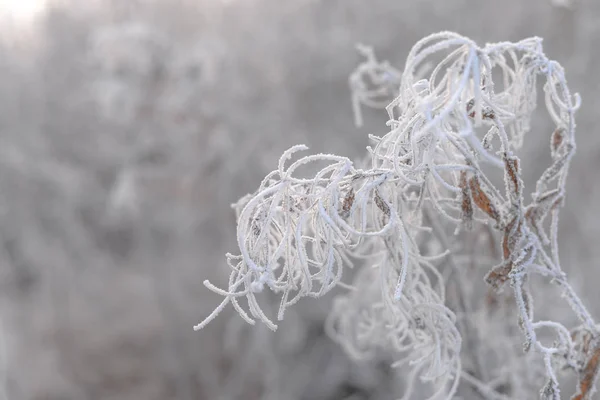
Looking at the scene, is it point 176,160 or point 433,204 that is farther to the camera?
point 176,160

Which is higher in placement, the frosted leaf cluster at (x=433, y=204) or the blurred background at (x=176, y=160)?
the blurred background at (x=176, y=160)

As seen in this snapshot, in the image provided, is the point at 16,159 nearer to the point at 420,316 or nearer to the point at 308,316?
the point at 308,316

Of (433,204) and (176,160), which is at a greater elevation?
(176,160)

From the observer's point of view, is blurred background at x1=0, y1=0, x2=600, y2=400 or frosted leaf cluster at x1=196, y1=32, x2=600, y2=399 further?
blurred background at x1=0, y1=0, x2=600, y2=400

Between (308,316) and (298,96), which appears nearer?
(308,316)

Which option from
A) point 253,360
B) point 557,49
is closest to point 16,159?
Result: point 253,360

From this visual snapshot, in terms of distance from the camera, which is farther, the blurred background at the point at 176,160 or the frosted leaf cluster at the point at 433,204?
the blurred background at the point at 176,160

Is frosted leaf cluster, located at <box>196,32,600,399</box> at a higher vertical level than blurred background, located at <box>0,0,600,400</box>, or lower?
lower

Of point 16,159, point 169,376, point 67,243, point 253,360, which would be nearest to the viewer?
point 253,360
